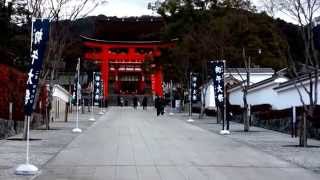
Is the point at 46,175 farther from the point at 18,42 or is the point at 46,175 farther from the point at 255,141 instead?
the point at 18,42

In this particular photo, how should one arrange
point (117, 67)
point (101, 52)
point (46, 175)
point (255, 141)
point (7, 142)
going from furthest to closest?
point (117, 67) → point (101, 52) → point (255, 141) → point (7, 142) → point (46, 175)

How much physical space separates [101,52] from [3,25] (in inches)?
2070

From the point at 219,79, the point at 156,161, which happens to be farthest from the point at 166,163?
the point at 219,79

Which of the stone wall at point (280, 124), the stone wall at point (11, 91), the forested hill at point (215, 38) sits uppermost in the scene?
the forested hill at point (215, 38)

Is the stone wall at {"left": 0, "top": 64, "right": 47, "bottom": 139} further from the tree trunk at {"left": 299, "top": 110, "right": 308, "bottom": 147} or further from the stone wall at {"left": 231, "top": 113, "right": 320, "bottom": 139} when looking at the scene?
the stone wall at {"left": 231, "top": 113, "right": 320, "bottom": 139}

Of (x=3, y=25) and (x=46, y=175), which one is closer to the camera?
(x=46, y=175)

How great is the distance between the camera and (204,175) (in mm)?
12016

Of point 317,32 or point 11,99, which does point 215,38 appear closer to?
point 11,99

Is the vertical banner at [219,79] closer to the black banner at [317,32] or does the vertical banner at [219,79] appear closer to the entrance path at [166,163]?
the black banner at [317,32]

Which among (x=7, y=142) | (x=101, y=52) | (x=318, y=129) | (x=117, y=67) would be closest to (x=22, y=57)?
(x=7, y=142)

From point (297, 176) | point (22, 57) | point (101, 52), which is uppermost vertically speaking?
point (101, 52)

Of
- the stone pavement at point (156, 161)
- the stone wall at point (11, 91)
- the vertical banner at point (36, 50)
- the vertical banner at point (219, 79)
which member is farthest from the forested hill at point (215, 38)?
the vertical banner at point (36, 50)

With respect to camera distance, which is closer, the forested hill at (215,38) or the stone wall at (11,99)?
the stone wall at (11,99)

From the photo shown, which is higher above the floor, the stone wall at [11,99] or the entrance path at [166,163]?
the stone wall at [11,99]
